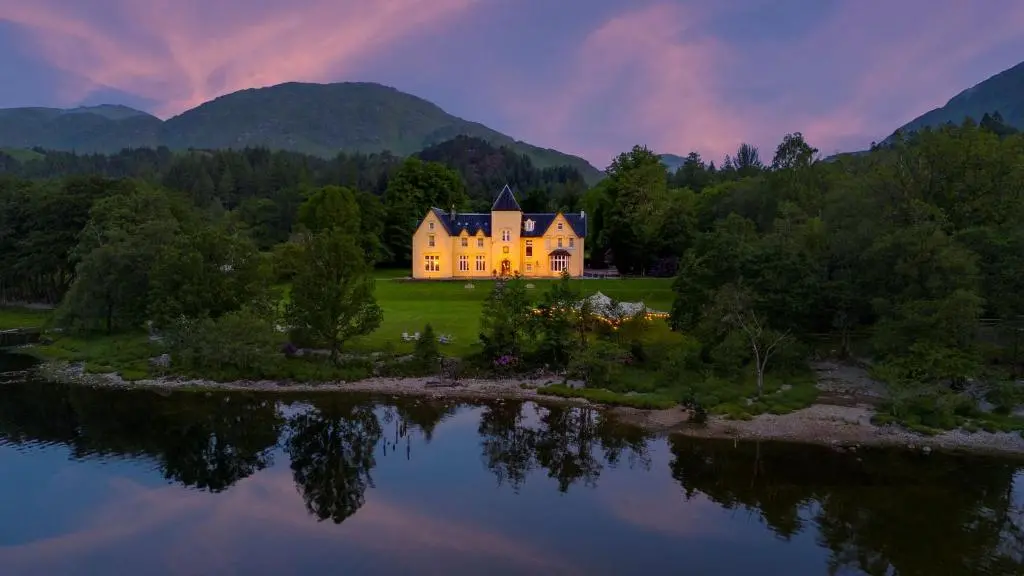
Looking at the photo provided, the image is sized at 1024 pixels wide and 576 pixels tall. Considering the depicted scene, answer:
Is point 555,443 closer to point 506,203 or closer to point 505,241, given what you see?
point 505,241

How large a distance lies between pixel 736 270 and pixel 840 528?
17.1 m

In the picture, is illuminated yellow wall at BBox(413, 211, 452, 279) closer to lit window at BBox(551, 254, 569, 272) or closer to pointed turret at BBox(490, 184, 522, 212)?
pointed turret at BBox(490, 184, 522, 212)

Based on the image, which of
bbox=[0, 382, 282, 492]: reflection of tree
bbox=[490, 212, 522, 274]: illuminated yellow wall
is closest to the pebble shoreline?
bbox=[0, 382, 282, 492]: reflection of tree

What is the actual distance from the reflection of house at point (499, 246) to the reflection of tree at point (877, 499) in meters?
44.6

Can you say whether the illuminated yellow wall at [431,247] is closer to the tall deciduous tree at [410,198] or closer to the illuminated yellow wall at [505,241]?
the illuminated yellow wall at [505,241]

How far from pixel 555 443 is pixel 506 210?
44855 mm

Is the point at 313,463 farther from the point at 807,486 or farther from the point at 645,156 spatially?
the point at 645,156

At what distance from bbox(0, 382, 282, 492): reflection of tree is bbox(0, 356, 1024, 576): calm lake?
12cm

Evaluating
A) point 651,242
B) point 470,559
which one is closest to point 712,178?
point 651,242

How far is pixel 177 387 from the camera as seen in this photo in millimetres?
30984

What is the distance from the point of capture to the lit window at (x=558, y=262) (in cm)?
6786

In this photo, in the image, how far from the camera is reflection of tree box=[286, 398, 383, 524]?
1978cm

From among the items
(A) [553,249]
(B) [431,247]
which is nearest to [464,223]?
(B) [431,247]

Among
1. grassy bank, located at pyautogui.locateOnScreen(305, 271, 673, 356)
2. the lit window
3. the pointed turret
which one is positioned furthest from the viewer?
the lit window
